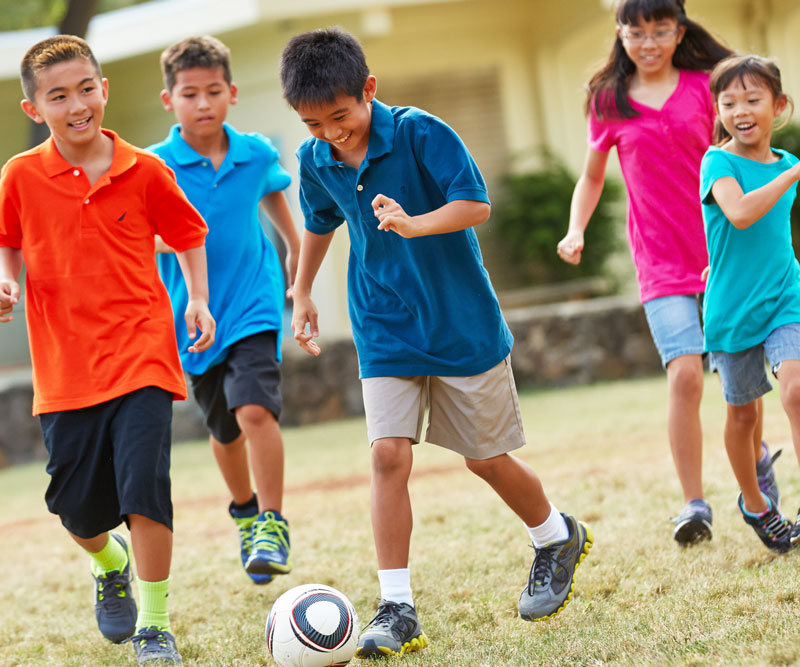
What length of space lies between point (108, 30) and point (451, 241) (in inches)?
452

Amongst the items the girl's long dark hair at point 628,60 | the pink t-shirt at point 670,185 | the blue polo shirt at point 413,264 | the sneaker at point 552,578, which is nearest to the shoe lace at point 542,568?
the sneaker at point 552,578

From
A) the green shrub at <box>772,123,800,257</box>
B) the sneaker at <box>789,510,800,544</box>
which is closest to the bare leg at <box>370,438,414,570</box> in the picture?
the sneaker at <box>789,510,800,544</box>

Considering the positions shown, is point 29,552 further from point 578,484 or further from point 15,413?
point 15,413

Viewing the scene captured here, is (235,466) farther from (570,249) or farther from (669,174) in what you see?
(669,174)

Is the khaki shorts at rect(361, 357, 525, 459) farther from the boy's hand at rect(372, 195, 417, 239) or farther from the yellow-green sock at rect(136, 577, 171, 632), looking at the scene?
the yellow-green sock at rect(136, 577, 171, 632)

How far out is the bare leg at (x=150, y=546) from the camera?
3.64m

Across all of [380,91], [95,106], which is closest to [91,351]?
[95,106]

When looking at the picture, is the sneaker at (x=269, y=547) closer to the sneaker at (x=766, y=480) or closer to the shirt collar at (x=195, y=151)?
the shirt collar at (x=195, y=151)

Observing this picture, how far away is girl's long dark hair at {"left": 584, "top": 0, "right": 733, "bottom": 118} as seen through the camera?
469cm

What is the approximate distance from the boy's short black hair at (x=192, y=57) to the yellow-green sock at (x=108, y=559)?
6.42ft

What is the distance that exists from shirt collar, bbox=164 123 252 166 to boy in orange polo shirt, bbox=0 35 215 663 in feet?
3.41

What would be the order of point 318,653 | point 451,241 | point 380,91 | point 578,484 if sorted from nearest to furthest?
1. point 318,653
2. point 451,241
3. point 578,484
4. point 380,91

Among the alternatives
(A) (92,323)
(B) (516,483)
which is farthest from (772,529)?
(A) (92,323)

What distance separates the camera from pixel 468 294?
354 cm
